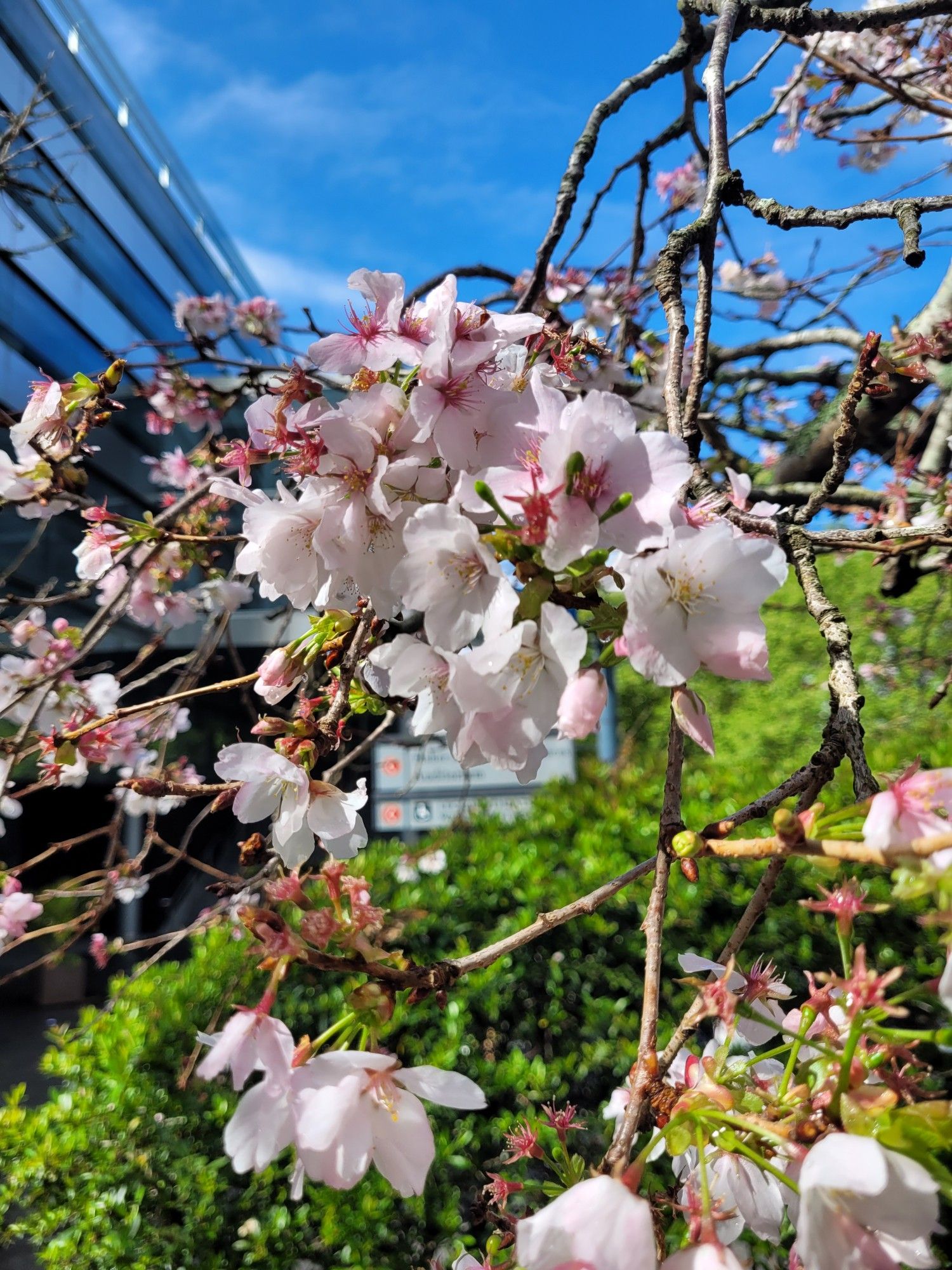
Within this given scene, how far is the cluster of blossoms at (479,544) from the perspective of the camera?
59 centimetres

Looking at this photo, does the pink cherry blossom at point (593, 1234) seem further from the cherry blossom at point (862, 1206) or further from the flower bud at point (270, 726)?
the flower bud at point (270, 726)

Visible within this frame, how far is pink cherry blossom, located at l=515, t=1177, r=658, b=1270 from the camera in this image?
482 millimetres

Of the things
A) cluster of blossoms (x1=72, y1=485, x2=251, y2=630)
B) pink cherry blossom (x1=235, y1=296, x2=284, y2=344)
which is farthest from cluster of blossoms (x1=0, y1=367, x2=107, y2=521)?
pink cherry blossom (x1=235, y1=296, x2=284, y2=344)

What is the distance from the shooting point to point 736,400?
3184mm

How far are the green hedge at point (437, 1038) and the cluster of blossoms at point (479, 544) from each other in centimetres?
127

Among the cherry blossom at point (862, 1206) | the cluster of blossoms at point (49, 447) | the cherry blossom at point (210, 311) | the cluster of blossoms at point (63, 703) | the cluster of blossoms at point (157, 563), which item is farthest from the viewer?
the cherry blossom at point (210, 311)

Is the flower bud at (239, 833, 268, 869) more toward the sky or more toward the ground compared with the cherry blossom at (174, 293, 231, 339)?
more toward the ground

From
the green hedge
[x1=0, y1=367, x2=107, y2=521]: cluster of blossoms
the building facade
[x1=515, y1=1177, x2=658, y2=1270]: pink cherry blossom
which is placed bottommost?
the green hedge

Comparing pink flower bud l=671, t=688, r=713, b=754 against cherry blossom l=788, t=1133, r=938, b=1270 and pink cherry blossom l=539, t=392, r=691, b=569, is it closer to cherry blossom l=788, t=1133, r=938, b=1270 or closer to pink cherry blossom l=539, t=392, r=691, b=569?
pink cherry blossom l=539, t=392, r=691, b=569

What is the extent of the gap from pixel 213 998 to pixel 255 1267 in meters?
0.83

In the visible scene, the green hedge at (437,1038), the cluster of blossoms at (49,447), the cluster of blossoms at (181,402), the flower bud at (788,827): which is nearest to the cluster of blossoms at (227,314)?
the cluster of blossoms at (181,402)

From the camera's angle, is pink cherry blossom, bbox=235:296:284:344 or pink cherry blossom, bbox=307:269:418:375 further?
pink cherry blossom, bbox=235:296:284:344

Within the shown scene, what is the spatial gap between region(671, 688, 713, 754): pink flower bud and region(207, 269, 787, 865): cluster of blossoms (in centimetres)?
3

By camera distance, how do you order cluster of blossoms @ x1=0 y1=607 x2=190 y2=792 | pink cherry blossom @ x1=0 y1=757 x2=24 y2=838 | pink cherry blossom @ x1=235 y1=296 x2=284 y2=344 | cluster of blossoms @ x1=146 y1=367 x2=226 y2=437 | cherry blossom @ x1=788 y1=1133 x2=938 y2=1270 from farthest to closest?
pink cherry blossom @ x1=235 y1=296 x2=284 y2=344
cluster of blossoms @ x1=146 y1=367 x2=226 y2=437
cluster of blossoms @ x1=0 y1=607 x2=190 y2=792
pink cherry blossom @ x1=0 y1=757 x2=24 y2=838
cherry blossom @ x1=788 y1=1133 x2=938 y2=1270
